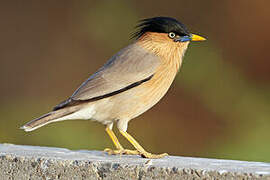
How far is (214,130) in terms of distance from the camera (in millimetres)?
6672

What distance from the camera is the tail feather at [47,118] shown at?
4438 millimetres

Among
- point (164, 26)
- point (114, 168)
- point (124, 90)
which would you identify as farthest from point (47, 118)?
point (164, 26)

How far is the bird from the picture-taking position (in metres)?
4.54

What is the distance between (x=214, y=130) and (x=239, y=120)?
0.87 ft

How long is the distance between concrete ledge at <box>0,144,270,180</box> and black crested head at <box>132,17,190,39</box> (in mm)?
1066

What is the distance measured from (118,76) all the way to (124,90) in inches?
4.3

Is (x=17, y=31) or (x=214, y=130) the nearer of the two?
(x=214, y=130)

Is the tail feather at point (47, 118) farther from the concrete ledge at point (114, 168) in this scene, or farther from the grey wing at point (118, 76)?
the concrete ledge at point (114, 168)

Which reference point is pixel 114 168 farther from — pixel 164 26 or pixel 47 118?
pixel 164 26

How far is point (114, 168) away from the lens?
379 centimetres

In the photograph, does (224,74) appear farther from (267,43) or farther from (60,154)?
(60,154)

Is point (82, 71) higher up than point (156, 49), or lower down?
lower down

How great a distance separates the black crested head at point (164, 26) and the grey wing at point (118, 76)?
0.22 metres

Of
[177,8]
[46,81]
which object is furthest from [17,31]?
[177,8]
